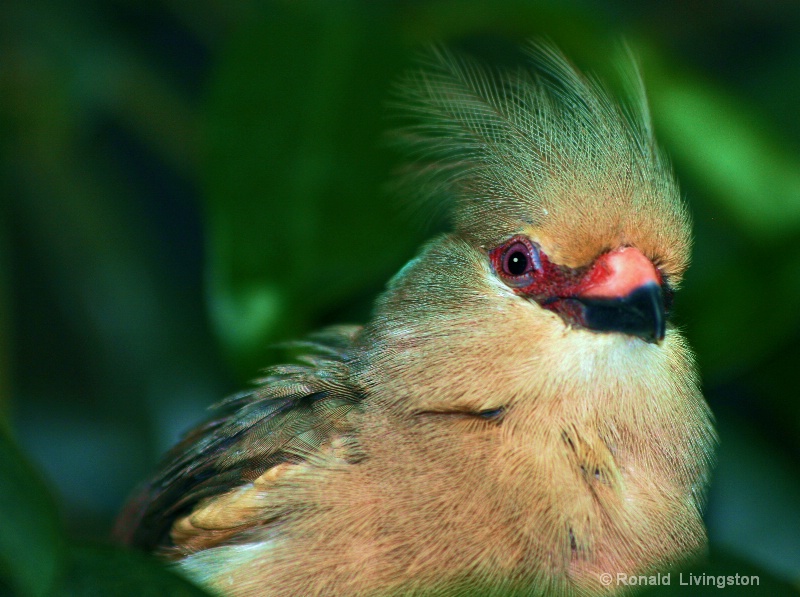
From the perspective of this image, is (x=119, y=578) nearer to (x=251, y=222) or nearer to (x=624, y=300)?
(x=624, y=300)

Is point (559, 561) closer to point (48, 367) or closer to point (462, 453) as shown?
point (462, 453)

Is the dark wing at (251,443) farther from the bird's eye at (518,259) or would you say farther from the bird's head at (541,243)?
the bird's eye at (518,259)

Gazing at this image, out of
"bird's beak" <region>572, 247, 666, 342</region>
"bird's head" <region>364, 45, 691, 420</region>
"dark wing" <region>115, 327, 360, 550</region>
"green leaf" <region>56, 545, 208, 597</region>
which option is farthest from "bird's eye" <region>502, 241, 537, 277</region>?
"green leaf" <region>56, 545, 208, 597</region>

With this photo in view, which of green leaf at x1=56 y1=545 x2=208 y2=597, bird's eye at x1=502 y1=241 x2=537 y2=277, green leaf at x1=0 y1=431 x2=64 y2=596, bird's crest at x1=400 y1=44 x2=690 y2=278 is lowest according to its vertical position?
green leaf at x1=56 y1=545 x2=208 y2=597

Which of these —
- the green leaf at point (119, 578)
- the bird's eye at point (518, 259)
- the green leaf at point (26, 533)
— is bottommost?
the green leaf at point (119, 578)

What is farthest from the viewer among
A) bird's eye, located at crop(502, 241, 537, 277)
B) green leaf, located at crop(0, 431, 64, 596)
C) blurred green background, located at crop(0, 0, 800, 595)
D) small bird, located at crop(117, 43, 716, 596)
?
blurred green background, located at crop(0, 0, 800, 595)

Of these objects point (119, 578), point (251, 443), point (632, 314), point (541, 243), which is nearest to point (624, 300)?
point (632, 314)

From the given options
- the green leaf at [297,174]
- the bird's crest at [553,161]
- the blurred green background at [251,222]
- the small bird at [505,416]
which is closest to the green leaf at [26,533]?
the blurred green background at [251,222]

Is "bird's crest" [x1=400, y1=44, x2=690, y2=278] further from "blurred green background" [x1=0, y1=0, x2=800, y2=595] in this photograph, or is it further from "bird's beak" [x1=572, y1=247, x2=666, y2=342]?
"blurred green background" [x1=0, y1=0, x2=800, y2=595]
